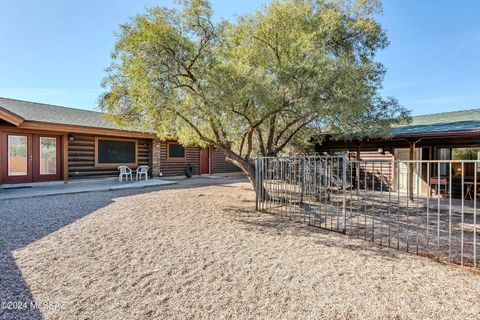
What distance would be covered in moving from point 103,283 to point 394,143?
10864 millimetres

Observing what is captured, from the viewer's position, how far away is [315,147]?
491 inches

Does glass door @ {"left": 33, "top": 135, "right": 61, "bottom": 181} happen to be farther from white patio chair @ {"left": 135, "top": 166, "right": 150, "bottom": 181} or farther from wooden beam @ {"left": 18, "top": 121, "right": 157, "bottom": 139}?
white patio chair @ {"left": 135, "top": 166, "right": 150, "bottom": 181}

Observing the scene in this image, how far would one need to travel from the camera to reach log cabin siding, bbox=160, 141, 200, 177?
47.5 feet

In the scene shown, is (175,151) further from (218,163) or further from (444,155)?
(444,155)

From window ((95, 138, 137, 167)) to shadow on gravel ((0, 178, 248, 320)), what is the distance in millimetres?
3351

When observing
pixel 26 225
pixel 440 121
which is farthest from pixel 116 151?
pixel 440 121

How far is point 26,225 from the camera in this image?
16.2 feet

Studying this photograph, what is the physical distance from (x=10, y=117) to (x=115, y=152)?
451 centimetres

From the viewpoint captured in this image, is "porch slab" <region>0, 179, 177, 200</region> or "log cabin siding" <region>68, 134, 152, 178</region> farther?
"log cabin siding" <region>68, 134, 152, 178</region>

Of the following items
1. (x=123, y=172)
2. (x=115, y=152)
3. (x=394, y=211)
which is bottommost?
(x=394, y=211)

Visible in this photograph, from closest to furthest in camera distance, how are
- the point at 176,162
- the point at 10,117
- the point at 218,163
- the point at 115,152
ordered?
the point at 10,117 < the point at 115,152 < the point at 176,162 < the point at 218,163

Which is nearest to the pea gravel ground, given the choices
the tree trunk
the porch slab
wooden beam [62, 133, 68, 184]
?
the tree trunk

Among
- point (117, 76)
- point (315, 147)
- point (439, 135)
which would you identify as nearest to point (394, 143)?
point (439, 135)

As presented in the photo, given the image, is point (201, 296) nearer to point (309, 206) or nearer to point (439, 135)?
point (309, 206)
